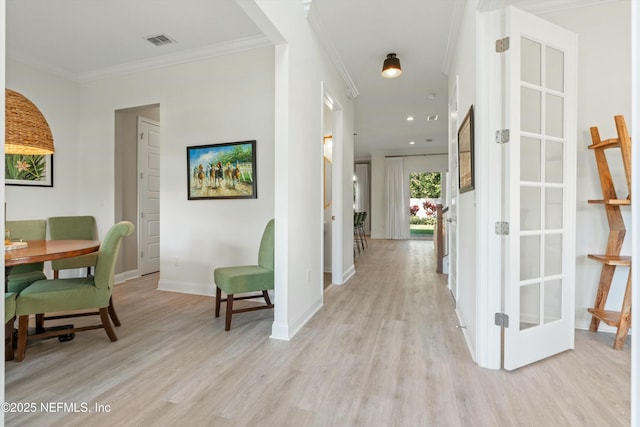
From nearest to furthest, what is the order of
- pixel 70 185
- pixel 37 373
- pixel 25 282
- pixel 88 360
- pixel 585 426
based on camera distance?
1. pixel 585 426
2. pixel 37 373
3. pixel 88 360
4. pixel 25 282
5. pixel 70 185

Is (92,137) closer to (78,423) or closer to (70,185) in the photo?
(70,185)

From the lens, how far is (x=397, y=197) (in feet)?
31.4

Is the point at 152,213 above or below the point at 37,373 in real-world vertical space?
above

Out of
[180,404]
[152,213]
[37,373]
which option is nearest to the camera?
[180,404]

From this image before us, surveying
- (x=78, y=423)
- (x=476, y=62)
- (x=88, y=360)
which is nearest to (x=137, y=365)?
(x=88, y=360)

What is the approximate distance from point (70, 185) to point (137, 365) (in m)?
3.28

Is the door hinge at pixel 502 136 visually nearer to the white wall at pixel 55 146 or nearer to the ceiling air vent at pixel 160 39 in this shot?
the ceiling air vent at pixel 160 39

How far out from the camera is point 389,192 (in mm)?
9617

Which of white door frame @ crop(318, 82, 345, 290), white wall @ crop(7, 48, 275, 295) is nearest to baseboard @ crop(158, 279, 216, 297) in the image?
white wall @ crop(7, 48, 275, 295)

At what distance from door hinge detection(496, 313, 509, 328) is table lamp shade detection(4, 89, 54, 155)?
337cm

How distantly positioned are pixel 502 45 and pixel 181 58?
3360mm

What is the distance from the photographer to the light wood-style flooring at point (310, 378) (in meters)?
1.55

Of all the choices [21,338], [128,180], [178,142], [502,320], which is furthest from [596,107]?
[128,180]

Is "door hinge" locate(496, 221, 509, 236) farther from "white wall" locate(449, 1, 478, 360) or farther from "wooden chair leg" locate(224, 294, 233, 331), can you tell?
"wooden chair leg" locate(224, 294, 233, 331)
